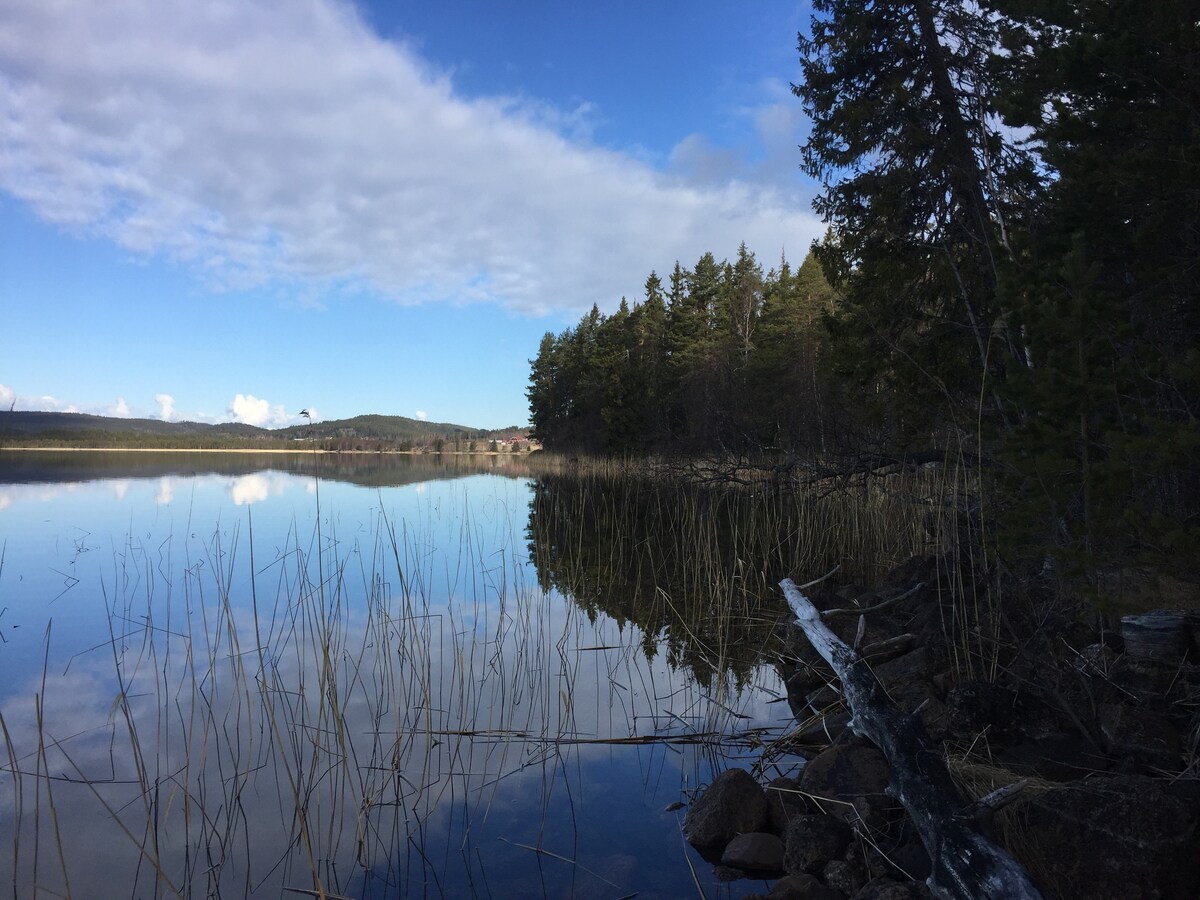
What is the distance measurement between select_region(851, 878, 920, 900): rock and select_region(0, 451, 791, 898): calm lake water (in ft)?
1.80

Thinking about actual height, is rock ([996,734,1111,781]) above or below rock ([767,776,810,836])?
above

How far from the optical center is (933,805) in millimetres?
2541

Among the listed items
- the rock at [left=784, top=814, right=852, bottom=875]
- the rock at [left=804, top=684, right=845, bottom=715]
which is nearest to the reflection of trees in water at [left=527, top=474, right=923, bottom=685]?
the rock at [left=804, top=684, right=845, bottom=715]

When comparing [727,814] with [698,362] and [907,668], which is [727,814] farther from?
[698,362]

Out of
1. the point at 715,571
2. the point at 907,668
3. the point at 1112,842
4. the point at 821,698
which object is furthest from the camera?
the point at 715,571

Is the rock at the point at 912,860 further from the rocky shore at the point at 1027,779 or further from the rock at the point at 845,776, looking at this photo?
the rock at the point at 845,776

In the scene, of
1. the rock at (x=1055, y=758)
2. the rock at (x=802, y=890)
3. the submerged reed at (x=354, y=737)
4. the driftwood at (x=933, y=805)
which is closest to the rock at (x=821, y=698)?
the submerged reed at (x=354, y=737)

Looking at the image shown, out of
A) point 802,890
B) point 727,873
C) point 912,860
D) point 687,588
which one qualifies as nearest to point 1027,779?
point 912,860

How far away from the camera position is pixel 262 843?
10.3ft

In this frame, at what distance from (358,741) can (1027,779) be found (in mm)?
3467

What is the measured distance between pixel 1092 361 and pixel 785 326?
93.3 feet

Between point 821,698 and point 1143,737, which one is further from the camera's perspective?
point 821,698

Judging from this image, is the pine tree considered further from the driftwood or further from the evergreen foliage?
the evergreen foliage

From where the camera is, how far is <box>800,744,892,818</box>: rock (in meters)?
3.16
